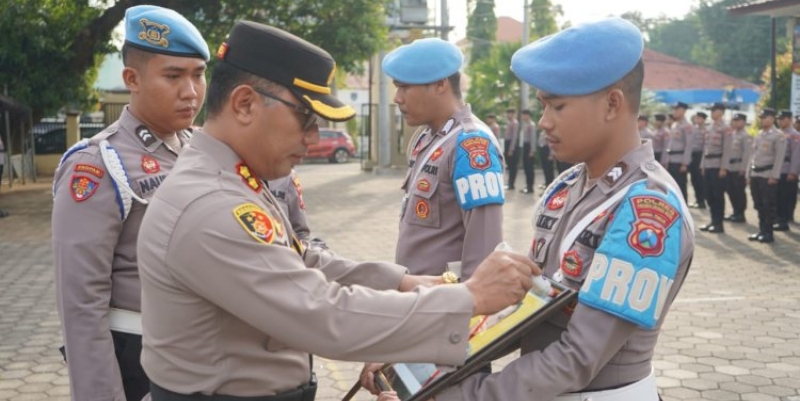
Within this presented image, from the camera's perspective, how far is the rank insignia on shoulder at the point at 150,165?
2.81 m

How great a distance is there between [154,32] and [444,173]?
1.39 meters

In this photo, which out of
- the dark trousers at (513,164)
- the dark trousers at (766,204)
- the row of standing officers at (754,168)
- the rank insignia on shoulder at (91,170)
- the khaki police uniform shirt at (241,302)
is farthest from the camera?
the dark trousers at (513,164)

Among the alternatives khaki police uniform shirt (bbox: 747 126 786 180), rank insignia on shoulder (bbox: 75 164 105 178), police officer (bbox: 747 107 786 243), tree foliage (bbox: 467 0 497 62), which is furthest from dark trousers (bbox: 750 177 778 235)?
tree foliage (bbox: 467 0 497 62)

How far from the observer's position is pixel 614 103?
2.14 meters

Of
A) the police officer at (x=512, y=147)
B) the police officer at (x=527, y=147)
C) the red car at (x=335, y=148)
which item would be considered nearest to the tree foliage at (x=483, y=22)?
the red car at (x=335, y=148)

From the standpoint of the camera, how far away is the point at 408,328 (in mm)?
1882

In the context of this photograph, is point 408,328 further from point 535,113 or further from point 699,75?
point 699,75

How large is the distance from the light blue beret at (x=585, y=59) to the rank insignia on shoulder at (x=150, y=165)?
1326mm

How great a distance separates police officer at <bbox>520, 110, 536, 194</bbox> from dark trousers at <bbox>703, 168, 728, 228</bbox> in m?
6.02

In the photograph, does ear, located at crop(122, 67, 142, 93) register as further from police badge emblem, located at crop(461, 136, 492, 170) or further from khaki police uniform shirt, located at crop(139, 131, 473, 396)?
police badge emblem, located at crop(461, 136, 492, 170)

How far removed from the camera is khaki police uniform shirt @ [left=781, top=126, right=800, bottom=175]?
523 inches

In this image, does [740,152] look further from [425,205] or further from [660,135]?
[425,205]

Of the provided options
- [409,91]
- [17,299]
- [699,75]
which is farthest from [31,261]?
[699,75]

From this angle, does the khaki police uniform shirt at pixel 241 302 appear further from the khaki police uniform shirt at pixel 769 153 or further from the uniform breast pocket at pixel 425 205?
the khaki police uniform shirt at pixel 769 153
